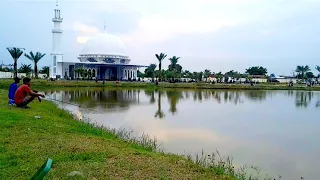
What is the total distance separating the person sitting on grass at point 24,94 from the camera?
41.6 feet

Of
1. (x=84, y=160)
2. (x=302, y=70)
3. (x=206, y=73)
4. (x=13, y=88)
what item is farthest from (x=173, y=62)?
(x=84, y=160)

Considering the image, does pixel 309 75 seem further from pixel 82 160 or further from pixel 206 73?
pixel 82 160

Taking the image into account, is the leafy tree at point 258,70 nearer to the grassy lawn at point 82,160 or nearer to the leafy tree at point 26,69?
the leafy tree at point 26,69

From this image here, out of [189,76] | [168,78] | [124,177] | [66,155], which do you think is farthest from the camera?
[189,76]

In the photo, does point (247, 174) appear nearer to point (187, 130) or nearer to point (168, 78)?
point (187, 130)

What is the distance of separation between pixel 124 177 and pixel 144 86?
1957 inches

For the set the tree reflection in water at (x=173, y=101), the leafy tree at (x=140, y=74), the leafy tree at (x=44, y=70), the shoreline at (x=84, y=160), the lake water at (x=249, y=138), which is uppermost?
the leafy tree at (x=44, y=70)

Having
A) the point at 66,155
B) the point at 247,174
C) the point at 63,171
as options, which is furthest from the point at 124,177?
the point at 247,174

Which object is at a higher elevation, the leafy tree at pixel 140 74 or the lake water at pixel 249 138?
the leafy tree at pixel 140 74

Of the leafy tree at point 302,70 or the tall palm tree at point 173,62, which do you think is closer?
the tall palm tree at point 173,62

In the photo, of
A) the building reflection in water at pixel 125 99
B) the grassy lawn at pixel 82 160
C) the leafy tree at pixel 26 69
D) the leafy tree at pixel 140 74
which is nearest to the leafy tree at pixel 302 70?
the leafy tree at pixel 140 74

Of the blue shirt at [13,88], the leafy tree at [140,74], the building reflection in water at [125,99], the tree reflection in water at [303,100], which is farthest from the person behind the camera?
the leafy tree at [140,74]

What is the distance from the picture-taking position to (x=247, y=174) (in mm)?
8539

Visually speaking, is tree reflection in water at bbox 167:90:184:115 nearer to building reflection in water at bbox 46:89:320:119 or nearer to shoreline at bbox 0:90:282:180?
building reflection in water at bbox 46:89:320:119
